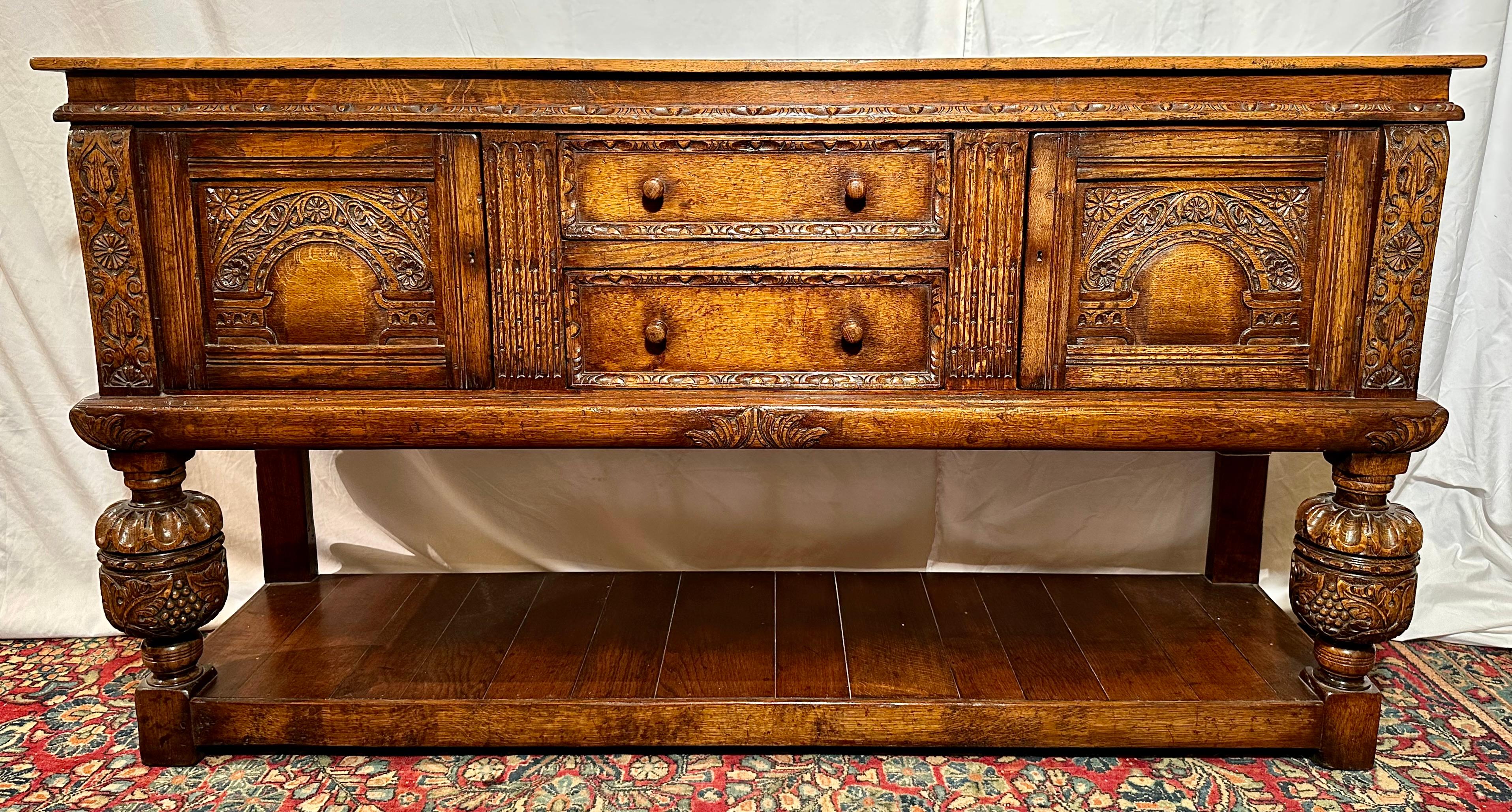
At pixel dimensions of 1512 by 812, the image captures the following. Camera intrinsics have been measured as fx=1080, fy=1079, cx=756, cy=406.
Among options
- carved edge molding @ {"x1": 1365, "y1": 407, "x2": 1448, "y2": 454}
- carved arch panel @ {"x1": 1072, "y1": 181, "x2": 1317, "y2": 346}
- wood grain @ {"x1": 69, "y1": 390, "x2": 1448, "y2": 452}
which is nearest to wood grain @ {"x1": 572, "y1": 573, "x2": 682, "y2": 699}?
wood grain @ {"x1": 69, "y1": 390, "x2": 1448, "y2": 452}

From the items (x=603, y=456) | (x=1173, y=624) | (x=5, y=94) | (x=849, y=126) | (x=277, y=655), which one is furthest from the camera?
(x=603, y=456)

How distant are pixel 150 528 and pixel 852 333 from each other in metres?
1.22

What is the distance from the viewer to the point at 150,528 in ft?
5.97

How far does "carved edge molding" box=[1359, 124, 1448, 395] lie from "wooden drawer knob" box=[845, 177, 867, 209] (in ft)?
2.66

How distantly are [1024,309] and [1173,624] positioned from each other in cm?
91

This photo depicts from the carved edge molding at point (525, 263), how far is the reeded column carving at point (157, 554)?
0.60 meters

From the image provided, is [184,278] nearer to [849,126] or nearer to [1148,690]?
[849,126]

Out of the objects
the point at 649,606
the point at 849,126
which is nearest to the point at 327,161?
the point at 849,126

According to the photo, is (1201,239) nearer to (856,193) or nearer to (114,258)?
(856,193)

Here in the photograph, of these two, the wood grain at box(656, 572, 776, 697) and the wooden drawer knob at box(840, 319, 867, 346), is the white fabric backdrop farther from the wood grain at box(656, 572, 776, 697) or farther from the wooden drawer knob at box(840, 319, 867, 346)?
the wooden drawer knob at box(840, 319, 867, 346)

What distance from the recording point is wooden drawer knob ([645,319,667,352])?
176 centimetres

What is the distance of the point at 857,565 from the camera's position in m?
2.80

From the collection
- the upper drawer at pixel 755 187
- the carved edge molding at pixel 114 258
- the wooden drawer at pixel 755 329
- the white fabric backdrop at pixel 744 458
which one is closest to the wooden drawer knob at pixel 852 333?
the wooden drawer at pixel 755 329

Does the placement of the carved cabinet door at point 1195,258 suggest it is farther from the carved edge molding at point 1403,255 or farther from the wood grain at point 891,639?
the wood grain at point 891,639
